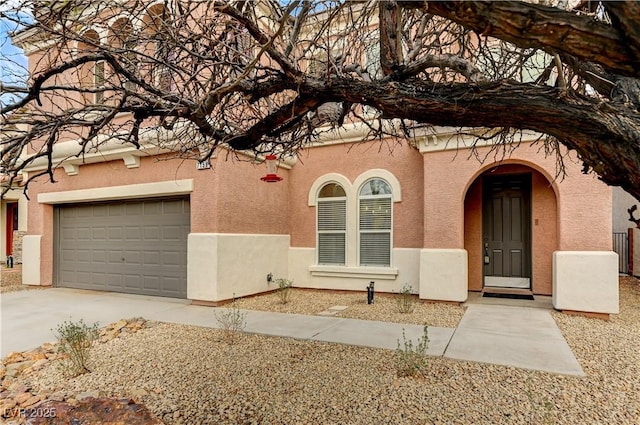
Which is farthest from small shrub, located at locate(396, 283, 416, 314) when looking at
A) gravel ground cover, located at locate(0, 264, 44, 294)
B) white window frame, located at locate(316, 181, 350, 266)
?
gravel ground cover, located at locate(0, 264, 44, 294)

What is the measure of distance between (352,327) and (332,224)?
441 centimetres

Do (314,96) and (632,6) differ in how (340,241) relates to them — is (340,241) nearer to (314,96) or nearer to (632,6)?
(314,96)

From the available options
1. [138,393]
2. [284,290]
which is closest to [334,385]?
[138,393]

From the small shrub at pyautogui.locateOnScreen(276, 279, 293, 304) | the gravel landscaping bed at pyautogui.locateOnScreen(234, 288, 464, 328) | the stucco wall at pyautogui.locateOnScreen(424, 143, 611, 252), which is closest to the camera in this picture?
the gravel landscaping bed at pyautogui.locateOnScreen(234, 288, 464, 328)

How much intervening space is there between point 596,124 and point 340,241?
861 cm

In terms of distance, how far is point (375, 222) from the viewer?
10.5m

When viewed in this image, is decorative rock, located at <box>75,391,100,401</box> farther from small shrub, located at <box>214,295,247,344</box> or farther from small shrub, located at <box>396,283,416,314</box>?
small shrub, located at <box>396,283,416,314</box>

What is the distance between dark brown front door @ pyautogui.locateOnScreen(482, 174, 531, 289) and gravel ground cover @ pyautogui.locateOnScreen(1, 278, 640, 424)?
4.05 metres

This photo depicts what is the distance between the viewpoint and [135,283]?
34.4 feet

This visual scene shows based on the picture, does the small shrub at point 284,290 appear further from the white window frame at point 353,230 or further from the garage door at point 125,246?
the garage door at point 125,246

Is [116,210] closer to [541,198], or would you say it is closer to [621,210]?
[541,198]

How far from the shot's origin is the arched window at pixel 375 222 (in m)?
10.3

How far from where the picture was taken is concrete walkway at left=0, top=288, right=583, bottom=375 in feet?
18.1

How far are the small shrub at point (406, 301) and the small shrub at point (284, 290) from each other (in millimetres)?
2648
